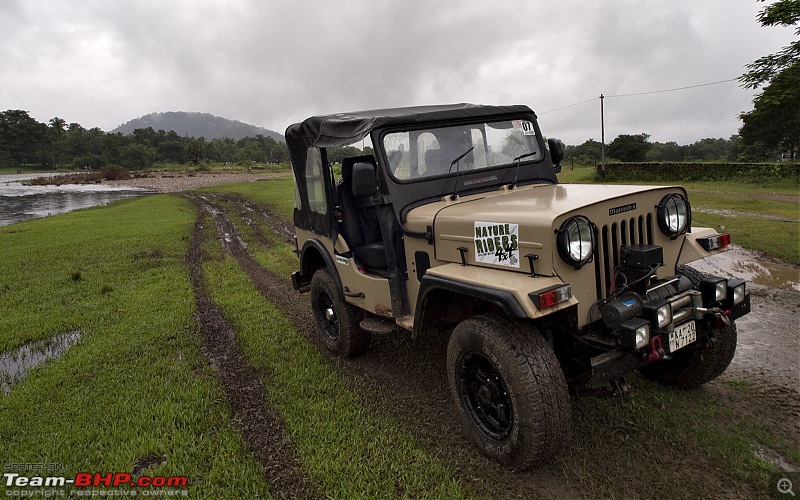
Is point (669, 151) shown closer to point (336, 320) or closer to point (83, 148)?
point (336, 320)

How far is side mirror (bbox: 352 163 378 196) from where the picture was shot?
154 inches

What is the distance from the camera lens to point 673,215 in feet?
11.5

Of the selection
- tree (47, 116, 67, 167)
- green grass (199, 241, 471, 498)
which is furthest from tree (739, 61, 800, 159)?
tree (47, 116, 67, 167)

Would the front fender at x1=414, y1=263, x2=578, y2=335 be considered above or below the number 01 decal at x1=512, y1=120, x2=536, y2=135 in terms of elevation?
below

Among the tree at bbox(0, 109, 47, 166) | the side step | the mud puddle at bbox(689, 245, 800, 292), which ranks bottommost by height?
the mud puddle at bbox(689, 245, 800, 292)

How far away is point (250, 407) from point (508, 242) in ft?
8.49

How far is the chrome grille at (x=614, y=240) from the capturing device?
125 inches

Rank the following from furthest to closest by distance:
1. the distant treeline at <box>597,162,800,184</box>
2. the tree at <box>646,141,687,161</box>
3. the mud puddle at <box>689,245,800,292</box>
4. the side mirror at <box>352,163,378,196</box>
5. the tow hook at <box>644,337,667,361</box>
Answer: the tree at <box>646,141,687,161</box> < the distant treeline at <box>597,162,800,184</box> < the mud puddle at <box>689,245,800,292</box> < the side mirror at <box>352,163,378,196</box> < the tow hook at <box>644,337,667,361</box>

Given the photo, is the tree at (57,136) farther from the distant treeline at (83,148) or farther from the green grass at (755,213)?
the green grass at (755,213)

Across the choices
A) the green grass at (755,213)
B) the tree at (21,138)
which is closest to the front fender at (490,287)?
the green grass at (755,213)

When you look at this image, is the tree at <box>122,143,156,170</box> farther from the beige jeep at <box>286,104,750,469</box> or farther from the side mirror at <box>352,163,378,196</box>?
the side mirror at <box>352,163,378,196</box>

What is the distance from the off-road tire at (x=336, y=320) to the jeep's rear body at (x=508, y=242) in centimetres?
17

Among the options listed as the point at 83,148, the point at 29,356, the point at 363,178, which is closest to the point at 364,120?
the point at 363,178

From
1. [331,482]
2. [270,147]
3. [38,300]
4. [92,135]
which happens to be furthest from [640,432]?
[270,147]
